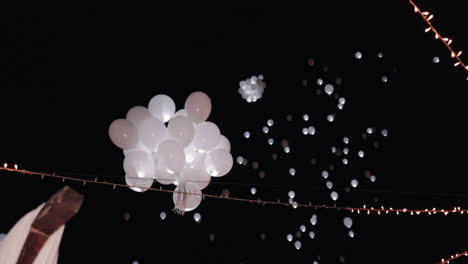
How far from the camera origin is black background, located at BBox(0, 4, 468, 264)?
2.71m

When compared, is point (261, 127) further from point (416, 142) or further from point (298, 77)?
point (416, 142)

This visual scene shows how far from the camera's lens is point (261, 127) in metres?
3.61

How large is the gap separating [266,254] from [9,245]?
3.36 m

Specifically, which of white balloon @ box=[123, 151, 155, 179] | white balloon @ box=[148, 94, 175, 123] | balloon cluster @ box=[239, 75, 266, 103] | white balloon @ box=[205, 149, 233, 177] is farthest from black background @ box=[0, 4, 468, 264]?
white balloon @ box=[205, 149, 233, 177]

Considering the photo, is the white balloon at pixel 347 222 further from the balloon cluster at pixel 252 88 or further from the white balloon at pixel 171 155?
the white balloon at pixel 171 155

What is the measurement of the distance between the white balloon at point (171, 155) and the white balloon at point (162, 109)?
28cm

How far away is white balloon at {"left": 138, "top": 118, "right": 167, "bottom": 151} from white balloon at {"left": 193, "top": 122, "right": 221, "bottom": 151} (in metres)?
0.23

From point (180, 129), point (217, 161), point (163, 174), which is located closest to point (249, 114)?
point (217, 161)

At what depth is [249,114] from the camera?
141 inches

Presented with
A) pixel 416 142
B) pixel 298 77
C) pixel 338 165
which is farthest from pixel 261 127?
pixel 416 142

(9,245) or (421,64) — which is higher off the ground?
(421,64)

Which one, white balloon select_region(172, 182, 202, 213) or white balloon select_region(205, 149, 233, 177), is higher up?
white balloon select_region(205, 149, 233, 177)

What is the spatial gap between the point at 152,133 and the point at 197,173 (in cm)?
38

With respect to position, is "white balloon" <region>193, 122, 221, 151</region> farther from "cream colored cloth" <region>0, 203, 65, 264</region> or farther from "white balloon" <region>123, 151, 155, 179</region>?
→ "cream colored cloth" <region>0, 203, 65, 264</region>
